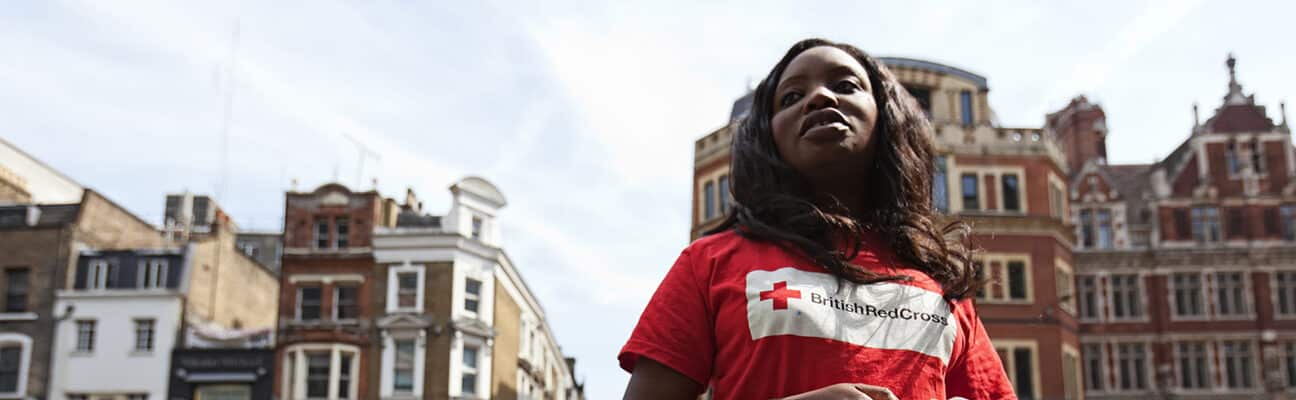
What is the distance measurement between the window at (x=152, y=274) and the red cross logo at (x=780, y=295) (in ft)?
131

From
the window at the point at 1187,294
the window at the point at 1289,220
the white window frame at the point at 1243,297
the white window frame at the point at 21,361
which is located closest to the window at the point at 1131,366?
the window at the point at 1187,294

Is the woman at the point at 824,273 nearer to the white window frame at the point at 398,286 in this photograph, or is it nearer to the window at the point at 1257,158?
the white window frame at the point at 398,286

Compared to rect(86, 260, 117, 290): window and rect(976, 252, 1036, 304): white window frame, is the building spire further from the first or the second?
rect(86, 260, 117, 290): window

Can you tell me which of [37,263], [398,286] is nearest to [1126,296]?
[398,286]

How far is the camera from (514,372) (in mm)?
43469

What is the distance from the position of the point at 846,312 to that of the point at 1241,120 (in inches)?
1696

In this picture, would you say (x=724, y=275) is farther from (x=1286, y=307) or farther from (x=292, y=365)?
(x=1286, y=307)

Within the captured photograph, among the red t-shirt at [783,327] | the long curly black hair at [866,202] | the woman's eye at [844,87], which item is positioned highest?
the woman's eye at [844,87]

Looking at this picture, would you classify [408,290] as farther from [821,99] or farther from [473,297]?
[821,99]

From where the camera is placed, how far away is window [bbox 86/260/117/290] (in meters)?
39.4

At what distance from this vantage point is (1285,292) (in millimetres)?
40344

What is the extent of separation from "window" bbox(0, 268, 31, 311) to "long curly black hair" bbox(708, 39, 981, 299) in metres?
41.5

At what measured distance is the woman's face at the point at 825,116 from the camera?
2.95 meters

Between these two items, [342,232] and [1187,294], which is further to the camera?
[1187,294]
